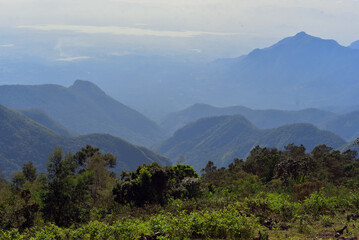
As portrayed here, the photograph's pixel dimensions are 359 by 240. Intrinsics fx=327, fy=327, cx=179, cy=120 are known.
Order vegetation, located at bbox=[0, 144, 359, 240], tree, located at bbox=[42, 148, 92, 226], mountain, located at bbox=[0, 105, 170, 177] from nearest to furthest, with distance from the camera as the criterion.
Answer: vegetation, located at bbox=[0, 144, 359, 240], tree, located at bbox=[42, 148, 92, 226], mountain, located at bbox=[0, 105, 170, 177]

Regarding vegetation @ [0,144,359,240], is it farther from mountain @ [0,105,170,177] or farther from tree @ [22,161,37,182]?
mountain @ [0,105,170,177]

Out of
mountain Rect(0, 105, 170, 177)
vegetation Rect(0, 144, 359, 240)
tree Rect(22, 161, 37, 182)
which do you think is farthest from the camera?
mountain Rect(0, 105, 170, 177)

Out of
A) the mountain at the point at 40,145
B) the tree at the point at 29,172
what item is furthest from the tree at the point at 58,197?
the mountain at the point at 40,145

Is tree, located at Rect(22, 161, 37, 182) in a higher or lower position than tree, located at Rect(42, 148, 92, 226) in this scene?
lower

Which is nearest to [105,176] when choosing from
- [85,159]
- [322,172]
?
[85,159]

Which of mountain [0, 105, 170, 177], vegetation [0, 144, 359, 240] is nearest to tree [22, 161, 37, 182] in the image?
vegetation [0, 144, 359, 240]

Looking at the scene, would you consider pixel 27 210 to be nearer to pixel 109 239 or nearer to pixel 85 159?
pixel 109 239

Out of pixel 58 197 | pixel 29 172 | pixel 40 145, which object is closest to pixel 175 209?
pixel 58 197

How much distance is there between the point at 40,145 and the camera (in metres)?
178

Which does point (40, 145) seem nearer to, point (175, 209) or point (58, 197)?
point (58, 197)

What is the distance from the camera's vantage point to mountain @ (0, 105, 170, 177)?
16912 centimetres

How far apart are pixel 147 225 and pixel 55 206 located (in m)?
9.76

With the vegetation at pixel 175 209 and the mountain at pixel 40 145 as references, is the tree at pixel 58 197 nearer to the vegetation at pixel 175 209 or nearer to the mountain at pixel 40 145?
the vegetation at pixel 175 209

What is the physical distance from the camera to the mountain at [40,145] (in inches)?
6658
